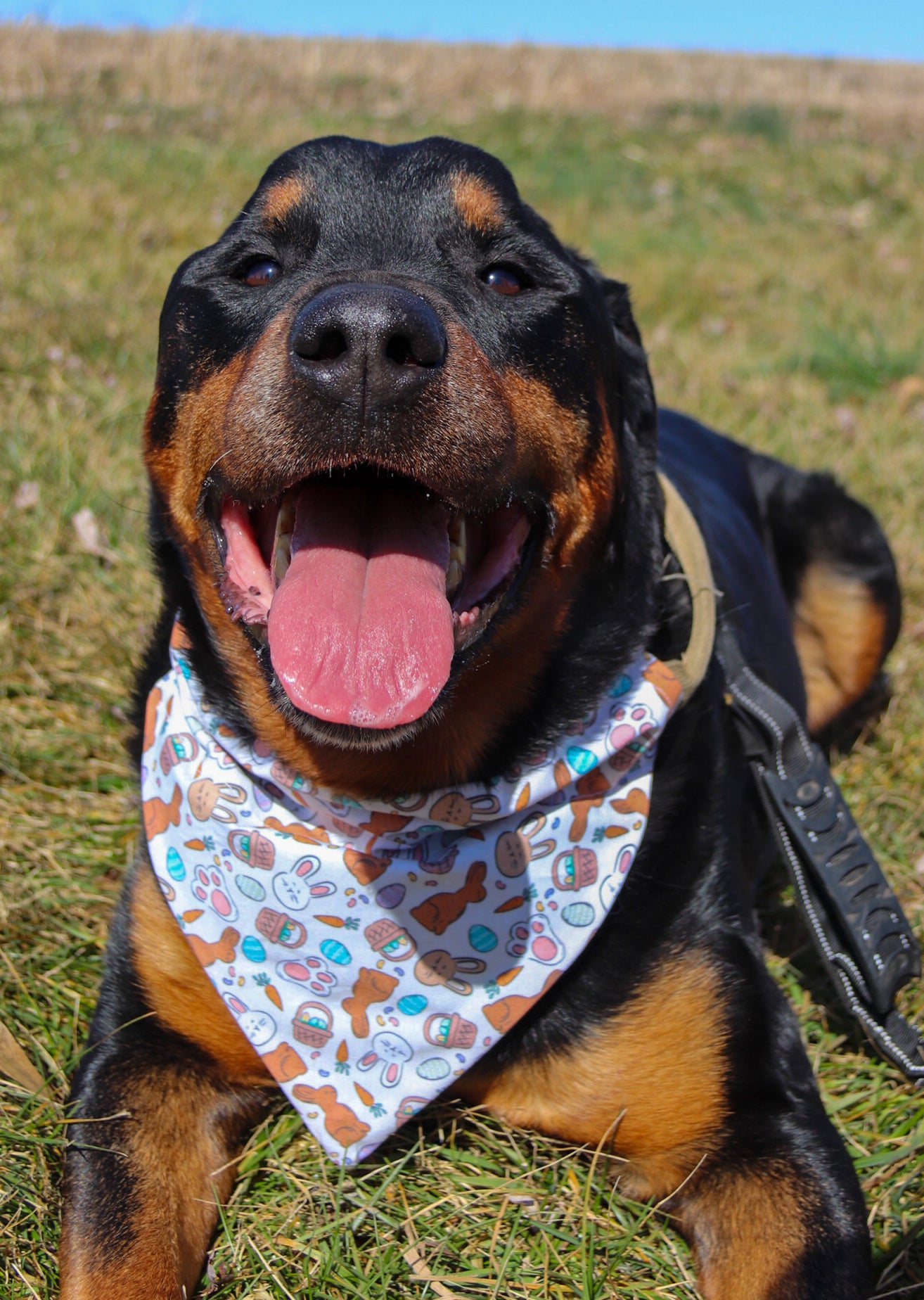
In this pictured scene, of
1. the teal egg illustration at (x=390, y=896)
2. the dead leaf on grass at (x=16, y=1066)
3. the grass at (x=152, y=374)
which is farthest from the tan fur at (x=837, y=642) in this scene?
the dead leaf on grass at (x=16, y=1066)

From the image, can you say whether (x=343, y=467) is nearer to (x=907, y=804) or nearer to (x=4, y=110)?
(x=907, y=804)

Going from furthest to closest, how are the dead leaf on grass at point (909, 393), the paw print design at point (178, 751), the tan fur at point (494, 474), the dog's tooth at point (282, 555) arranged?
the dead leaf on grass at point (909, 393), the paw print design at point (178, 751), the dog's tooth at point (282, 555), the tan fur at point (494, 474)

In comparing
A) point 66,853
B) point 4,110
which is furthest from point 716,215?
point 66,853

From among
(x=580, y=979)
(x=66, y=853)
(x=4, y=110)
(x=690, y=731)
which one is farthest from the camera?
(x=4, y=110)

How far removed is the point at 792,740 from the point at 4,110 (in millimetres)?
9462

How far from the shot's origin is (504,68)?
655 inches

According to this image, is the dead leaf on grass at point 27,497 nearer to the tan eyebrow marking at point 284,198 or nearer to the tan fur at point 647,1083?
the tan eyebrow marking at point 284,198

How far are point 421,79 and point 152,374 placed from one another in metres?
11.9

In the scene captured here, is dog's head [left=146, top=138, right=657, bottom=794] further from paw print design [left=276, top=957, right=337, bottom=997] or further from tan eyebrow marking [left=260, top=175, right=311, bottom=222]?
paw print design [left=276, top=957, right=337, bottom=997]

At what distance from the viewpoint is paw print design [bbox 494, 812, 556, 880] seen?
2398 millimetres

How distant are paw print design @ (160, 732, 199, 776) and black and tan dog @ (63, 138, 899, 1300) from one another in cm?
12

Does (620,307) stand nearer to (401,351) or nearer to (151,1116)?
(401,351)

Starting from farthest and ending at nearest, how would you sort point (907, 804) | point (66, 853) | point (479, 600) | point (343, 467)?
point (907, 804) → point (66, 853) → point (479, 600) → point (343, 467)

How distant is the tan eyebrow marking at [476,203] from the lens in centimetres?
239
